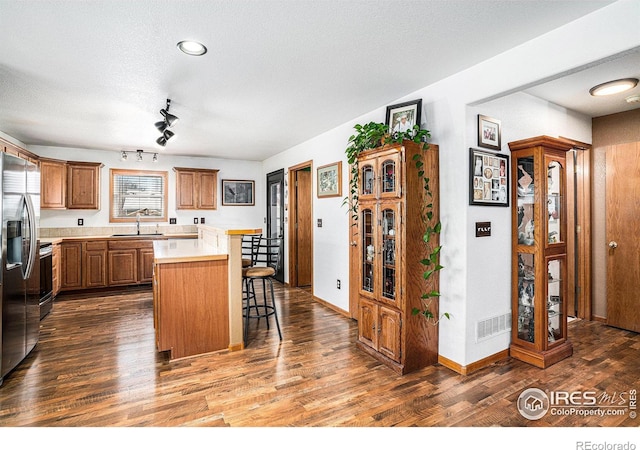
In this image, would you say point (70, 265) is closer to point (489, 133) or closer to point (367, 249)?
point (367, 249)

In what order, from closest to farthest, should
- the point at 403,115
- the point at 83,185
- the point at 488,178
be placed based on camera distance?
1. the point at 488,178
2. the point at 403,115
3. the point at 83,185

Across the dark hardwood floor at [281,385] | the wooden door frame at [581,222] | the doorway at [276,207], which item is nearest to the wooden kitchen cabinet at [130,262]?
the dark hardwood floor at [281,385]

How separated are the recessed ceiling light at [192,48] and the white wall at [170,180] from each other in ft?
14.6

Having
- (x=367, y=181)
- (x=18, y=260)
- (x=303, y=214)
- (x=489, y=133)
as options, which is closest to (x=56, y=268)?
(x=18, y=260)

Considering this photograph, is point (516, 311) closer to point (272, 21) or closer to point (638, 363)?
point (638, 363)

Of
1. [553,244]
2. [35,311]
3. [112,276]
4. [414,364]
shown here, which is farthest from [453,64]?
[112,276]

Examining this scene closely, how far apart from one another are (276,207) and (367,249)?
3.60 m

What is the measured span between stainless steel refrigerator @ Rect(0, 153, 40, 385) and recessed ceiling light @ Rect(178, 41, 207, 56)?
63.1 inches

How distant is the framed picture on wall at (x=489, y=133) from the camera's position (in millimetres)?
2764

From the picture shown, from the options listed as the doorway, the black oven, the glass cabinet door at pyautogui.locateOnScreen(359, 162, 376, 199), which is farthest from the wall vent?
the black oven

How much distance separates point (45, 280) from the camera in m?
4.07

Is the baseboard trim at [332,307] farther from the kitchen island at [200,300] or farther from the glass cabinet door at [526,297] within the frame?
the glass cabinet door at [526,297]

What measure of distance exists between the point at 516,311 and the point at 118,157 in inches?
256

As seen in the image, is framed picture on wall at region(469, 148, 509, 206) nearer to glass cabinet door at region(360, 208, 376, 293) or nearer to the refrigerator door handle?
glass cabinet door at region(360, 208, 376, 293)
